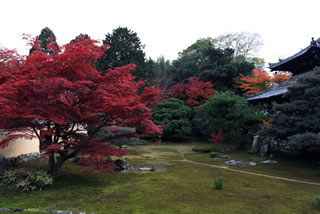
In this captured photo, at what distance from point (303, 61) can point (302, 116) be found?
17.7 feet

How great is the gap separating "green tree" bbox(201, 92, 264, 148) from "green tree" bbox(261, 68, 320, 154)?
357 centimetres

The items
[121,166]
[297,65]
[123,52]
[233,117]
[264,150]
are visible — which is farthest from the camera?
[123,52]

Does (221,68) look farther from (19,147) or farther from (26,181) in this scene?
(26,181)

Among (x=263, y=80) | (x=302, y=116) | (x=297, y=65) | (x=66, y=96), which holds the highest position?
(x=263, y=80)

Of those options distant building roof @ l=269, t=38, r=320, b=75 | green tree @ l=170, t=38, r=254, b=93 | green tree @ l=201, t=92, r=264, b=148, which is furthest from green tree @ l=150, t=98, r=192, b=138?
distant building roof @ l=269, t=38, r=320, b=75

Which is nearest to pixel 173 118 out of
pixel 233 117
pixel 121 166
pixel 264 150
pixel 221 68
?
pixel 233 117

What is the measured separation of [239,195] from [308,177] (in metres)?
3.88

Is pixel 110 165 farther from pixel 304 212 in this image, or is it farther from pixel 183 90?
pixel 183 90

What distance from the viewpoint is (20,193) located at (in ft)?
17.6

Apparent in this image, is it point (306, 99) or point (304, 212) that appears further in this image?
point (306, 99)

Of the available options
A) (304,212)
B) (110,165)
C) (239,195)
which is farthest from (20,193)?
(304,212)

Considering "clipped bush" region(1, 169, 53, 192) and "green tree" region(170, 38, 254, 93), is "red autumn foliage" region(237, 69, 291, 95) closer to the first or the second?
"green tree" region(170, 38, 254, 93)

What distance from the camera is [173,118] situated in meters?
19.4

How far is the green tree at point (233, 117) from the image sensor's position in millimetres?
13547
